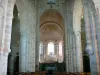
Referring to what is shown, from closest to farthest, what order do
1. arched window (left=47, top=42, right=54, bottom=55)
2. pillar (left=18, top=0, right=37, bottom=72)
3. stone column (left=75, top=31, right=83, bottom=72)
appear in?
pillar (left=18, top=0, right=37, bottom=72)
stone column (left=75, top=31, right=83, bottom=72)
arched window (left=47, top=42, right=54, bottom=55)

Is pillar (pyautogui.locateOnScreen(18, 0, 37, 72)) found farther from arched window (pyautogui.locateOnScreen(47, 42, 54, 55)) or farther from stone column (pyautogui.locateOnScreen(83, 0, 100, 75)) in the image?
arched window (pyautogui.locateOnScreen(47, 42, 54, 55))

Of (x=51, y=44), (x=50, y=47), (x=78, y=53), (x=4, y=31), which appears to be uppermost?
(x=51, y=44)

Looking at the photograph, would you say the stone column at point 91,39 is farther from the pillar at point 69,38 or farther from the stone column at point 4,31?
the pillar at point 69,38

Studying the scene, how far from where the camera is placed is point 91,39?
9492mm

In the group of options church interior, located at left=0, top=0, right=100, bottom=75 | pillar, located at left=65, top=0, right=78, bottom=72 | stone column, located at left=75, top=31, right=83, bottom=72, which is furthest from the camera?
pillar, located at left=65, top=0, right=78, bottom=72

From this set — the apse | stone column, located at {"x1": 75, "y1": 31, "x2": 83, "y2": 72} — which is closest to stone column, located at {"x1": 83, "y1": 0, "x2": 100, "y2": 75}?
stone column, located at {"x1": 75, "y1": 31, "x2": 83, "y2": 72}

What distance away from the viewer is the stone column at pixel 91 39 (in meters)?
8.83

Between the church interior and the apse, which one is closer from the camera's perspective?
the church interior

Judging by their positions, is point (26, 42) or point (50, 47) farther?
point (50, 47)

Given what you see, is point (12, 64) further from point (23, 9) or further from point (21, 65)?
point (23, 9)

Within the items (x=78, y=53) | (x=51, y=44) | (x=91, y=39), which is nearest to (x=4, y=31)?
(x=91, y=39)

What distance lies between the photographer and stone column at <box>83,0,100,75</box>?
8.83m

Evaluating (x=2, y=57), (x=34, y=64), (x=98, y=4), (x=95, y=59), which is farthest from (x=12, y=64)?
(x=98, y=4)

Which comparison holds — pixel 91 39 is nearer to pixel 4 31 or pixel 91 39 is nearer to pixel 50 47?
pixel 4 31
